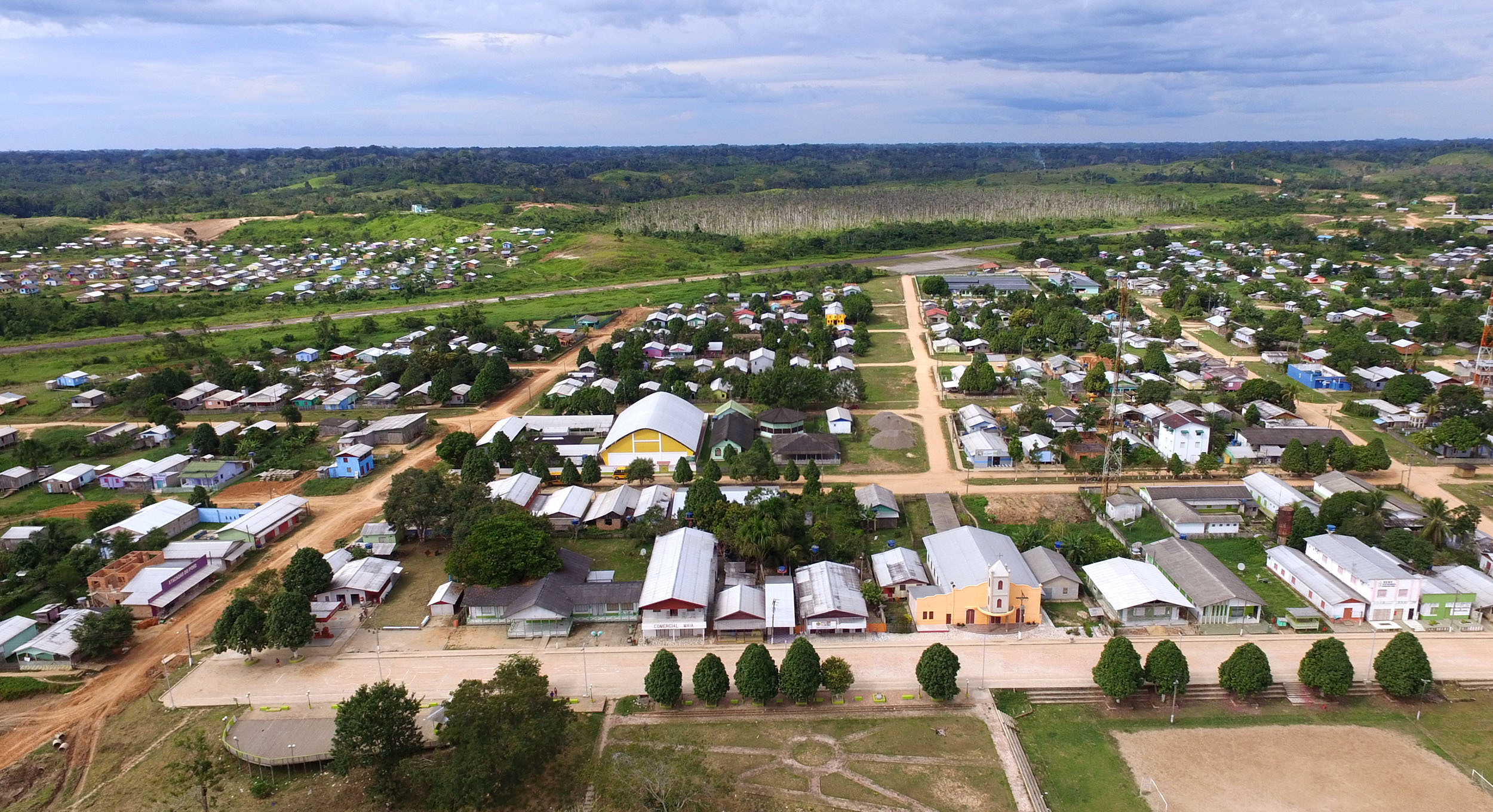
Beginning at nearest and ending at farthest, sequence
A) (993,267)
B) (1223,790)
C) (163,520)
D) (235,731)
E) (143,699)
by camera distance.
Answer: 1. (1223,790)
2. (235,731)
3. (143,699)
4. (163,520)
5. (993,267)

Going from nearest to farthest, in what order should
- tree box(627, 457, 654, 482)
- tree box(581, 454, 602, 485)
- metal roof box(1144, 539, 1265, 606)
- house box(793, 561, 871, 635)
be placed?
Answer: 1. house box(793, 561, 871, 635)
2. metal roof box(1144, 539, 1265, 606)
3. tree box(627, 457, 654, 482)
4. tree box(581, 454, 602, 485)

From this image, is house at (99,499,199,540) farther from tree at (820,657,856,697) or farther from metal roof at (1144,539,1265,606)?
metal roof at (1144,539,1265,606)

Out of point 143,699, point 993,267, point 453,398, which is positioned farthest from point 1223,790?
point 993,267

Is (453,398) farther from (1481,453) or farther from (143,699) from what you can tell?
(1481,453)

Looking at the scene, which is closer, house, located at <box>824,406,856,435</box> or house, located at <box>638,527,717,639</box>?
house, located at <box>638,527,717,639</box>

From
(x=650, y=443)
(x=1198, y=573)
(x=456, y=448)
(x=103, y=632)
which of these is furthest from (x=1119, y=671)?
(x=456, y=448)

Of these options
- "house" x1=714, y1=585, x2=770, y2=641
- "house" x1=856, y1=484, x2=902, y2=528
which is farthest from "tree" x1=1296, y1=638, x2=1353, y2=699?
"house" x1=714, y1=585, x2=770, y2=641
